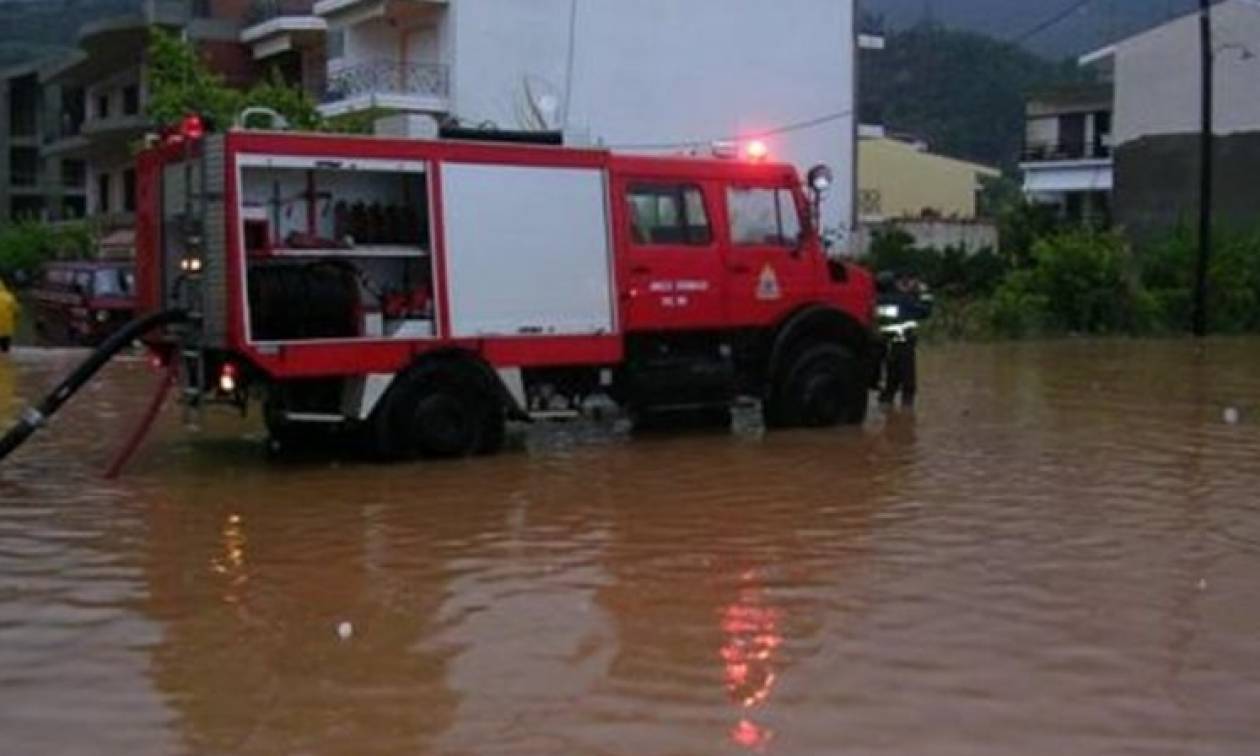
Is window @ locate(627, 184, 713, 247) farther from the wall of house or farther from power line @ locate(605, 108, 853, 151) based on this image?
the wall of house

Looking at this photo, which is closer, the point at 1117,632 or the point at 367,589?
the point at 1117,632

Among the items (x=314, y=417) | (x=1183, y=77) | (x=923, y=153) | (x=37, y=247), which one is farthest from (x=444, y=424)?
(x=923, y=153)

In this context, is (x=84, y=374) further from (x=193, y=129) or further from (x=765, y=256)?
(x=765, y=256)

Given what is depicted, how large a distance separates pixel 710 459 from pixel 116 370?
1291 centimetres

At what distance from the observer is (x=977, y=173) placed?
76.8m

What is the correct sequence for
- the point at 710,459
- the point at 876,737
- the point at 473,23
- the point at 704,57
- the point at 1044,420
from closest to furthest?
the point at 876,737 → the point at 710,459 → the point at 1044,420 → the point at 473,23 → the point at 704,57

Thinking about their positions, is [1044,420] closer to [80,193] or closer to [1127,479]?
[1127,479]

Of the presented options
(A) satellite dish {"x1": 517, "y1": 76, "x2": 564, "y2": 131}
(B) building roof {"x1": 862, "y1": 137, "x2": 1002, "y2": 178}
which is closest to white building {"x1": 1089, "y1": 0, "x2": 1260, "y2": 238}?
(A) satellite dish {"x1": 517, "y1": 76, "x2": 564, "y2": 131}

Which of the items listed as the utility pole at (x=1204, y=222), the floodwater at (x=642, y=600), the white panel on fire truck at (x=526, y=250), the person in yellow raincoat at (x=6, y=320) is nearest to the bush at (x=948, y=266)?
the utility pole at (x=1204, y=222)

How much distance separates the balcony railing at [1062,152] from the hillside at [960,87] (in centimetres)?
283

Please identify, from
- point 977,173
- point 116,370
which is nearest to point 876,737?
point 116,370

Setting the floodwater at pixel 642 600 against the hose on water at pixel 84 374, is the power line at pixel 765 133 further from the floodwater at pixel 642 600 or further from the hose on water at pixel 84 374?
the hose on water at pixel 84 374

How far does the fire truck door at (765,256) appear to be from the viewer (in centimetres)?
1522

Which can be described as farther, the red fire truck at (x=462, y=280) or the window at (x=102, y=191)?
the window at (x=102, y=191)
